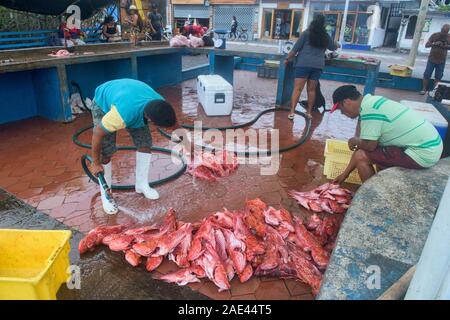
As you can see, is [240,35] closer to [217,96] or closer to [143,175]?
[217,96]

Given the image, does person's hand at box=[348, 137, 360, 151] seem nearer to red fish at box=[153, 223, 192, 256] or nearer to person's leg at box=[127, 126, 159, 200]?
red fish at box=[153, 223, 192, 256]

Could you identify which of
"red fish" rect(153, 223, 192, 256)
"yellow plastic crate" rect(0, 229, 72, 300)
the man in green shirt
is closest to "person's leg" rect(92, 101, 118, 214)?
"red fish" rect(153, 223, 192, 256)

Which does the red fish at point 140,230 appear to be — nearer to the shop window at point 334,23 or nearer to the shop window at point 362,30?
A: the shop window at point 334,23

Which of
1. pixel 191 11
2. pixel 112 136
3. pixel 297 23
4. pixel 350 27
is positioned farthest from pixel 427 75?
pixel 191 11

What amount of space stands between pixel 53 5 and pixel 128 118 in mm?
6897

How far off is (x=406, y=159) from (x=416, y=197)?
65 cm

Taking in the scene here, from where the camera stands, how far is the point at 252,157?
5.51 m

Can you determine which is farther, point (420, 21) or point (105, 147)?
point (420, 21)

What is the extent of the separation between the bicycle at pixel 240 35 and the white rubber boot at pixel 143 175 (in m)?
25.6

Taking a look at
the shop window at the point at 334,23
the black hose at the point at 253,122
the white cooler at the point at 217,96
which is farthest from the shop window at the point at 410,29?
the white cooler at the point at 217,96

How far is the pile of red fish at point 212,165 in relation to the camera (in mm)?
4786

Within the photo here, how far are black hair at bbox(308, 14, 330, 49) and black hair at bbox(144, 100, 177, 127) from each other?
182 inches

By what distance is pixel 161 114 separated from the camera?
321cm

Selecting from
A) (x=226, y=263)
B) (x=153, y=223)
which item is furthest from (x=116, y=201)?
(x=226, y=263)
